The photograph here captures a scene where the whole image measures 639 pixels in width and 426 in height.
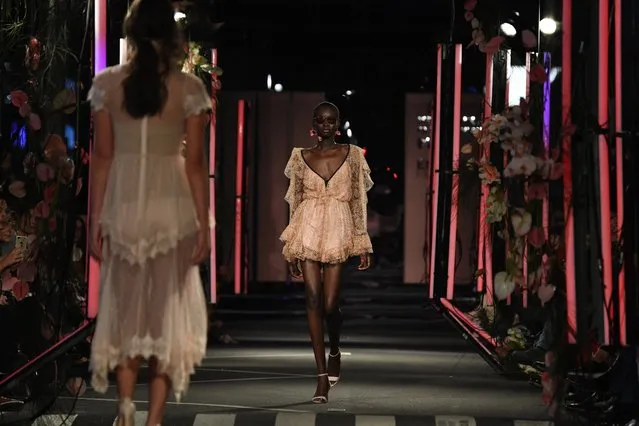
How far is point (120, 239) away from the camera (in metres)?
4.59

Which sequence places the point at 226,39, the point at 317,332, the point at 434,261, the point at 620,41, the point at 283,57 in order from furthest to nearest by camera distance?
1. the point at 283,57
2. the point at 226,39
3. the point at 434,261
4. the point at 317,332
5. the point at 620,41

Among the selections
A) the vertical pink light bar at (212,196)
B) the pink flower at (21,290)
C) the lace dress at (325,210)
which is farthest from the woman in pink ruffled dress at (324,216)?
the vertical pink light bar at (212,196)

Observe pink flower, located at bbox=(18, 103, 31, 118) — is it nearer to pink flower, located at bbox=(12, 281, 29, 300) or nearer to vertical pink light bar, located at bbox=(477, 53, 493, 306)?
pink flower, located at bbox=(12, 281, 29, 300)

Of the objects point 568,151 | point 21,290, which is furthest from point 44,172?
point 568,151

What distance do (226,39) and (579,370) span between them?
8.79 meters

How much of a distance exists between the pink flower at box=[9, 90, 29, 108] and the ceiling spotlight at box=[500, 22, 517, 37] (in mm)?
3929

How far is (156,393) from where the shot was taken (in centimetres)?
463

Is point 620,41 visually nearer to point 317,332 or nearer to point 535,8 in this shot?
point 317,332

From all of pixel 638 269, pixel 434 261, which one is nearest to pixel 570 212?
pixel 638 269

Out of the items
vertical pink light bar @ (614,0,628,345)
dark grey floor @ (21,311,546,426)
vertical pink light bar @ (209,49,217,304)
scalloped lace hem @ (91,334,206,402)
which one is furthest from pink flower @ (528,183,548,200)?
vertical pink light bar @ (209,49,217,304)

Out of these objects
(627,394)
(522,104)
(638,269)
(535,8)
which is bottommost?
(627,394)

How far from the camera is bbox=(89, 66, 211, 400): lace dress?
4582 mm

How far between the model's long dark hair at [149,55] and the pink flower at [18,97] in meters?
1.27

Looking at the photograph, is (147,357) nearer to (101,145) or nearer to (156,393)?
(156,393)
